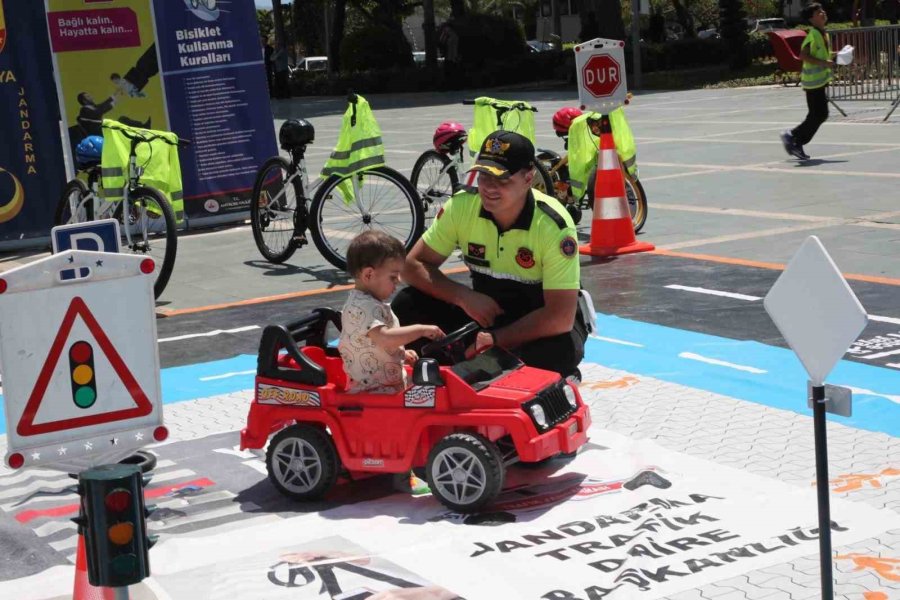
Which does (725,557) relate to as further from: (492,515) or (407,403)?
(407,403)

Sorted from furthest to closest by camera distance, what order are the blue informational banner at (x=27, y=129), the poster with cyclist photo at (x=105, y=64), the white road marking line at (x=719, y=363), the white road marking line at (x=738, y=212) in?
the poster with cyclist photo at (x=105, y=64)
the blue informational banner at (x=27, y=129)
the white road marking line at (x=738, y=212)
the white road marking line at (x=719, y=363)

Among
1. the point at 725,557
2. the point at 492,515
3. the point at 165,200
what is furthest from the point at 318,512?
the point at 165,200

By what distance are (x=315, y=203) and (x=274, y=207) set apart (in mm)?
1056

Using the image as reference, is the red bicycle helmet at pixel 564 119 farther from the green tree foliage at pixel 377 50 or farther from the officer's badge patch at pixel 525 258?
the green tree foliage at pixel 377 50

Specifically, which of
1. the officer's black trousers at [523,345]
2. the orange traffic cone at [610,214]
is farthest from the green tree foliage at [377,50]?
the officer's black trousers at [523,345]

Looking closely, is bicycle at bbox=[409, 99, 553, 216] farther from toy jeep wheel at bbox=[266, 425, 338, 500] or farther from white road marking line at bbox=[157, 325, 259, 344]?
toy jeep wheel at bbox=[266, 425, 338, 500]

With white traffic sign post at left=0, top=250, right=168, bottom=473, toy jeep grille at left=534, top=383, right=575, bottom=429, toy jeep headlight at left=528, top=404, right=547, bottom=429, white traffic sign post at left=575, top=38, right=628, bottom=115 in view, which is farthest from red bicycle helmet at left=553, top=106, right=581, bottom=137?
white traffic sign post at left=0, top=250, right=168, bottom=473

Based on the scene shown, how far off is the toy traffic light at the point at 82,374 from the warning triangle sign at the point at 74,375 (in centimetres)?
3

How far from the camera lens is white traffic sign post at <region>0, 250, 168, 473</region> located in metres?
3.68

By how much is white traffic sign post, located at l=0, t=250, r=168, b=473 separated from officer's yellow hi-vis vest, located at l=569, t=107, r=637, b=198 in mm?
8114

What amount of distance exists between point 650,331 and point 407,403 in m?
3.44

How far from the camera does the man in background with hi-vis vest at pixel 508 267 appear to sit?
603 centimetres

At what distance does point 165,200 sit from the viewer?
10055 millimetres

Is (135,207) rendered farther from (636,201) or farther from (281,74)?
(281,74)
